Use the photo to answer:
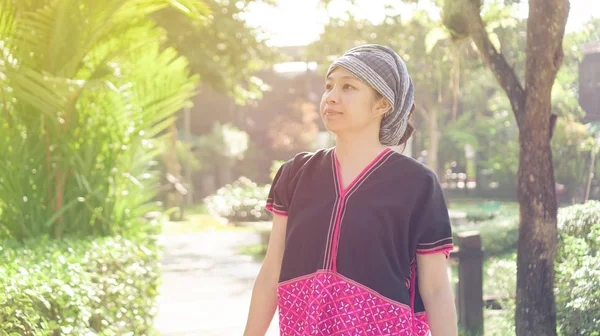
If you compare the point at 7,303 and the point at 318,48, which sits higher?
the point at 318,48

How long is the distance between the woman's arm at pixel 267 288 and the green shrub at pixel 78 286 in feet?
4.90

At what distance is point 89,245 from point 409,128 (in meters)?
3.34

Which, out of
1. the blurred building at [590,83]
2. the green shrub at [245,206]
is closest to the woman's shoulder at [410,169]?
the blurred building at [590,83]

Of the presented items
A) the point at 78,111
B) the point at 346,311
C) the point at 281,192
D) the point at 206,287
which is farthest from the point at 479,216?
the point at 346,311

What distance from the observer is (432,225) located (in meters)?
2.37

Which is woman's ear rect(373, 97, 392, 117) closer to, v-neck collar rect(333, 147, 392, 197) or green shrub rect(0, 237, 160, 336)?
v-neck collar rect(333, 147, 392, 197)

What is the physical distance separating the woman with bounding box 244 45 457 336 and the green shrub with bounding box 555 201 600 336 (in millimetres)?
3197

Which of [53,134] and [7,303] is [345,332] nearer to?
[7,303]

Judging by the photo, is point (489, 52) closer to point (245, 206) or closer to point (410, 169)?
point (410, 169)

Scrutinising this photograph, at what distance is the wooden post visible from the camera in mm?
7352

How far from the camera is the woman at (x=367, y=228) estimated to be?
235cm

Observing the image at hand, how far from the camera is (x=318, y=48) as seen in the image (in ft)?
92.8

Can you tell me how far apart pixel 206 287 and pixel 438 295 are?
32.6ft

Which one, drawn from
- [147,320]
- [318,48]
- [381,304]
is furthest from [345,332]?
[318,48]
